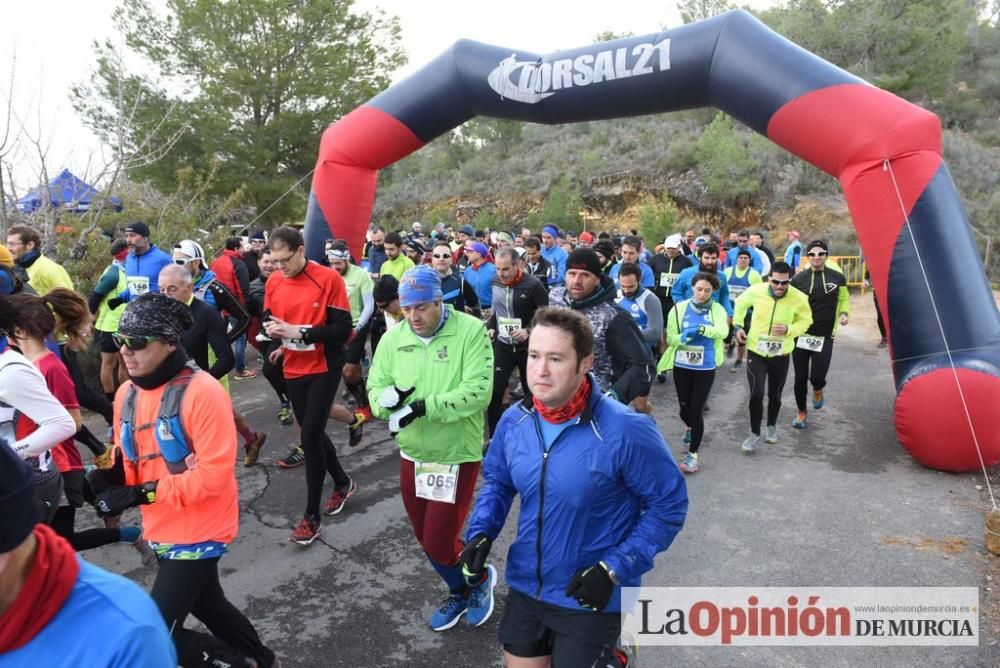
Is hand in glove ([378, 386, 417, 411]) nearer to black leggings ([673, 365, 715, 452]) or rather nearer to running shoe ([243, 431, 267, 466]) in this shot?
running shoe ([243, 431, 267, 466])

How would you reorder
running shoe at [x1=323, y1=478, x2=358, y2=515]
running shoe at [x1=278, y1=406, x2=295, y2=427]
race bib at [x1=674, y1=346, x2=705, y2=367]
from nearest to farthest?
1. running shoe at [x1=323, y1=478, x2=358, y2=515]
2. race bib at [x1=674, y1=346, x2=705, y2=367]
3. running shoe at [x1=278, y1=406, x2=295, y2=427]

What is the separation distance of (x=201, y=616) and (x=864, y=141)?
6.32 metres

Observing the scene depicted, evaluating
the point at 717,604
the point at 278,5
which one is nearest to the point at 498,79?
the point at 717,604

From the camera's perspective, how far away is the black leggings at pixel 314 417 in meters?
4.17

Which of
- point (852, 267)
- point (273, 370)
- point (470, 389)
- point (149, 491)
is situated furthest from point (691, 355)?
point (852, 267)

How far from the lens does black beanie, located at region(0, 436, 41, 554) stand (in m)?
0.98

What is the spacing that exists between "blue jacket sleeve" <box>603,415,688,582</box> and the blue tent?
945cm

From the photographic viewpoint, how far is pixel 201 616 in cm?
251

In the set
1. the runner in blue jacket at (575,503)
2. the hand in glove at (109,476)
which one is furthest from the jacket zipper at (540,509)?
the hand in glove at (109,476)

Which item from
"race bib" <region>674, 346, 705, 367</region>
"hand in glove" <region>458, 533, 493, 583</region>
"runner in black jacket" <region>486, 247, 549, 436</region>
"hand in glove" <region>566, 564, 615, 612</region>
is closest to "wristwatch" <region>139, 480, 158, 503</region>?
"hand in glove" <region>458, 533, 493, 583</region>

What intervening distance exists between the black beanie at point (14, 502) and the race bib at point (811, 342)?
6.84m

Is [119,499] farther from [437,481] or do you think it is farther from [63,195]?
→ [63,195]

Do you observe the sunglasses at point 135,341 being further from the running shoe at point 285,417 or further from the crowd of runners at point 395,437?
the running shoe at point 285,417

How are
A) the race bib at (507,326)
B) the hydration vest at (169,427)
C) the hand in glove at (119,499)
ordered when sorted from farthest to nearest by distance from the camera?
the race bib at (507,326)
the hydration vest at (169,427)
the hand in glove at (119,499)
